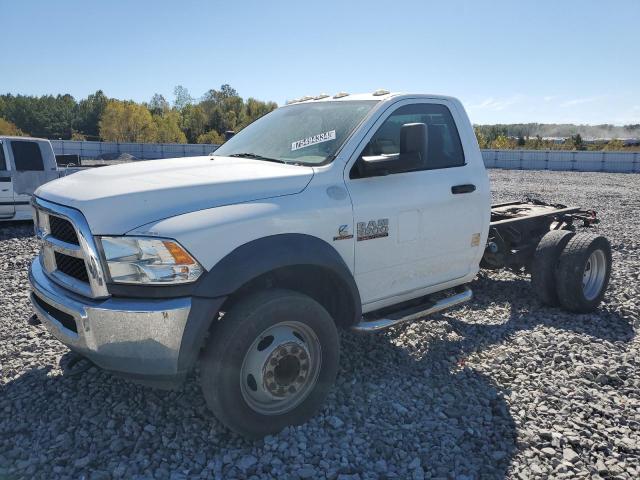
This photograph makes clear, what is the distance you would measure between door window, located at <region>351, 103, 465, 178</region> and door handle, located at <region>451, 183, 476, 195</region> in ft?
0.66

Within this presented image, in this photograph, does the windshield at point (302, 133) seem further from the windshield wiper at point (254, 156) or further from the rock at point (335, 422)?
the rock at point (335, 422)

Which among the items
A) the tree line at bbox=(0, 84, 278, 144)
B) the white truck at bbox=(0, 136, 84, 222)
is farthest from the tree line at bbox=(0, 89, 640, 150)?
the white truck at bbox=(0, 136, 84, 222)

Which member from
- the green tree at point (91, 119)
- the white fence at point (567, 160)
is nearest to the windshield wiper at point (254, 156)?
the white fence at point (567, 160)

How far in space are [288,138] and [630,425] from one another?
3087 millimetres

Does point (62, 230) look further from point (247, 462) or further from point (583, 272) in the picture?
point (583, 272)

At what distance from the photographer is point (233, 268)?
113 inches

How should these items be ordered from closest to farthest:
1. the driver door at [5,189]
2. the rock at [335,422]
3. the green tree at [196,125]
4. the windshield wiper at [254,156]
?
1. the rock at [335,422]
2. the windshield wiper at [254,156]
3. the driver door at [5,189]
4. the green tree at [196,125]

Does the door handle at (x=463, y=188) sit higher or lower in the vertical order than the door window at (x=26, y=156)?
lower

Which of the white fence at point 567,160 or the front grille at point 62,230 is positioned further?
the white fence at point 567,160

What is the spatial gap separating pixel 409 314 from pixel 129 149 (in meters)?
41.5

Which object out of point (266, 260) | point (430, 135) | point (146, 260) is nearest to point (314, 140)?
→ point (430, 135)

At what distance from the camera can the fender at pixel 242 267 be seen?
2764mm

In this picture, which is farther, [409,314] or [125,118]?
[125,118]

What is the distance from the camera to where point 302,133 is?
402 cm
